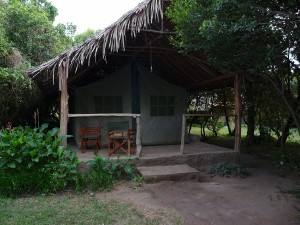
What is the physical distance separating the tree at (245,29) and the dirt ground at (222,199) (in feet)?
6.66

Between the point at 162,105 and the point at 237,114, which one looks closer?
the point at 237,114

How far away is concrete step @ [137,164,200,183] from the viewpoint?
16.3 feet

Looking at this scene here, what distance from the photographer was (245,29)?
287 cm

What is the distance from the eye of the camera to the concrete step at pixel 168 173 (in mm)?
4980

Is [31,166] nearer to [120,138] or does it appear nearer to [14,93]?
[120,138]

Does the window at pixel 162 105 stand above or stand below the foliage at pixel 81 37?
below

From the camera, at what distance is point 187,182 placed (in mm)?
5133

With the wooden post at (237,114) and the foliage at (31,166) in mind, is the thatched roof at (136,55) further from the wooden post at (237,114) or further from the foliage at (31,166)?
the foliage at (31,166)

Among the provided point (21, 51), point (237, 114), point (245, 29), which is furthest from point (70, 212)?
point (21, 51)

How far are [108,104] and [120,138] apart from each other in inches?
65.1

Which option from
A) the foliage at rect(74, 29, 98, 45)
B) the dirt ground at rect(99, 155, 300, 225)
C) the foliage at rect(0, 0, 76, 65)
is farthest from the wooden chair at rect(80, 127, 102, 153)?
the foliage at rect(74, 29, 98, 45)

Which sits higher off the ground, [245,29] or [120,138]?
[245,29]

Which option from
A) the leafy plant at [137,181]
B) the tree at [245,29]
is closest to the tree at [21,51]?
the leafy plant at [137,181]

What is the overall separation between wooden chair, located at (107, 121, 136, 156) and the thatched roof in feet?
5.45
